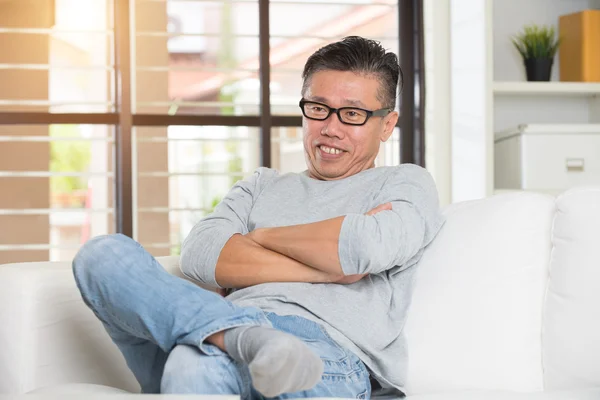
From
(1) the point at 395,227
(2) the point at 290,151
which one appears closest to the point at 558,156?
(2) the point at 290,151

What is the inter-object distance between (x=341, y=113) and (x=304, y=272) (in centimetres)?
43

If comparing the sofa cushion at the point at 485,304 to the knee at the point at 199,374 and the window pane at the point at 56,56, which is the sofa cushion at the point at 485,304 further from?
the window pane at the point at 56,56

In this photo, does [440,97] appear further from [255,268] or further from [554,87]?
[255,268]

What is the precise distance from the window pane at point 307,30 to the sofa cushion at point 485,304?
89.6 inches

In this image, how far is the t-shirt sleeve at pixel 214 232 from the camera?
1.66 m

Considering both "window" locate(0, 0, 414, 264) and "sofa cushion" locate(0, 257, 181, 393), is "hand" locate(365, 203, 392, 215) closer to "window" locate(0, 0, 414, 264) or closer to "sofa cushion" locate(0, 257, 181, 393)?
"sofa cushion" locate(0, 257, 181, 393)

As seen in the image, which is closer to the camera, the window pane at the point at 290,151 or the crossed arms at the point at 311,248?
the crossed arms at the point at 311,248

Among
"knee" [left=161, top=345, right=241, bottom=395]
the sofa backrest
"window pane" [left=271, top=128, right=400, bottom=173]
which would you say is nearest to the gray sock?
"knee" [left=161, top=345, right=241, bottom=395]

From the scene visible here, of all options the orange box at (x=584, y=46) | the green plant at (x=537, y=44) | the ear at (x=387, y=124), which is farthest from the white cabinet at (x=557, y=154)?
the ear at (x=387, y=124)

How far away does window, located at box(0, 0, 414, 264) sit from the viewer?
3836 millimetres

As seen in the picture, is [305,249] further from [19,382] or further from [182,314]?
[19,382]

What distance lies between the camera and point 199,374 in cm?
131

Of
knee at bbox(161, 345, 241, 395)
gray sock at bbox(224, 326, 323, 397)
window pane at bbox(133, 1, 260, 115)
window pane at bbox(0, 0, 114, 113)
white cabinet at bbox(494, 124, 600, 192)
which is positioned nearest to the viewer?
gray sock at bbox(224, 326, 323, 397)

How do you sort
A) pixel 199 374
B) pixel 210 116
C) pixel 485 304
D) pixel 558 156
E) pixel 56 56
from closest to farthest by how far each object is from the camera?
pixel 199 374, pixel 485 304, pixel 558 156, pixel 210 116, pixel 56 56
